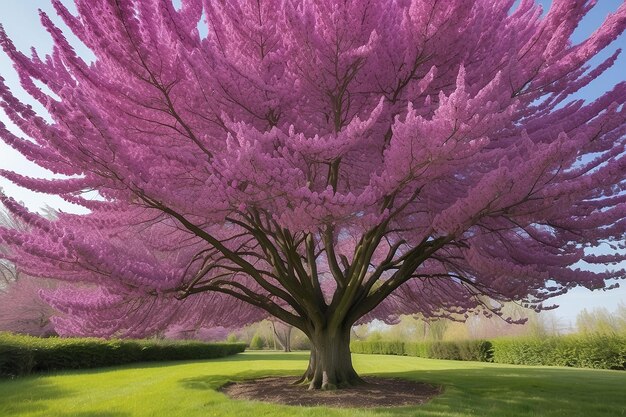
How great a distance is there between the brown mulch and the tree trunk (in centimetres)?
29

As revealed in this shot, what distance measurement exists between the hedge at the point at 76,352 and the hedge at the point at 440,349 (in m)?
16.5

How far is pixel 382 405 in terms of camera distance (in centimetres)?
736

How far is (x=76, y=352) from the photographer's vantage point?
16.6 metres

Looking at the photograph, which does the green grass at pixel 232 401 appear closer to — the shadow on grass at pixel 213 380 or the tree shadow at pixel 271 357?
the shadow on grass at pixel 213 380

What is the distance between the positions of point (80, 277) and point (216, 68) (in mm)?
4431

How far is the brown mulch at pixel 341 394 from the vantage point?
7645mm

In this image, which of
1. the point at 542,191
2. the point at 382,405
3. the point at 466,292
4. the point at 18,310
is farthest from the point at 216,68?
the point at 18,310

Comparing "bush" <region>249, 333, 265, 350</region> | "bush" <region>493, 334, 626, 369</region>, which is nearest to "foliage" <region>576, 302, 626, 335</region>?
"bush" <region>493, 334, 626, 369</region>

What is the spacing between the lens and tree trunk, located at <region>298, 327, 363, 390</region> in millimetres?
9273

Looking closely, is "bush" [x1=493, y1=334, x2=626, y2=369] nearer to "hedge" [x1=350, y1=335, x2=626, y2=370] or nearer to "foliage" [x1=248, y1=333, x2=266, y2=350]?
"hedge" [x1=350, y1=335, x2=626, y2=370]

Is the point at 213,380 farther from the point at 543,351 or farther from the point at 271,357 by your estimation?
the point at 543,351

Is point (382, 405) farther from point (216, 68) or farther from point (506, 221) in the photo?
point (216, 68)

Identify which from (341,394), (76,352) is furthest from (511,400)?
(76,352)

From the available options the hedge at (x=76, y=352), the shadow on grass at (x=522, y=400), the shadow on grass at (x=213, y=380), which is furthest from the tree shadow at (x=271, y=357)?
the shadow on grass at (x=522, y=400)
